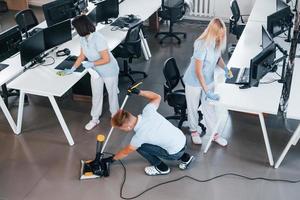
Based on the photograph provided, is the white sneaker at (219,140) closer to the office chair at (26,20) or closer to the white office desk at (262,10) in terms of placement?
the white office desk at (262,10)

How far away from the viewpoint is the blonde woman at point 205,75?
12.9 feet

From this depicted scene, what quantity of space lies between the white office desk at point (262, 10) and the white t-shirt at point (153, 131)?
3108 mm

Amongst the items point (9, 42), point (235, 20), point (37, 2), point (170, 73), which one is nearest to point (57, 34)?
point (9, 42)

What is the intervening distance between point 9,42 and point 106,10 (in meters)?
1.67

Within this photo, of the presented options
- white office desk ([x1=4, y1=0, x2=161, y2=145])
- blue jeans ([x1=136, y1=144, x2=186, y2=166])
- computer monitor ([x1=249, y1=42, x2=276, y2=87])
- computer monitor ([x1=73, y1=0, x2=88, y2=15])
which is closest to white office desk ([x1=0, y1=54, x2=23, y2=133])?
white office desk ([x1=4, y1=0, x2=161, y2=145])

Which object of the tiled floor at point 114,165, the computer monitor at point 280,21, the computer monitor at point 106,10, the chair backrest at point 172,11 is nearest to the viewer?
the tiled floor at point 114,165

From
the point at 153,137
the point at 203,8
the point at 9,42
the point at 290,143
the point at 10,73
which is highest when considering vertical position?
the point at 9,42

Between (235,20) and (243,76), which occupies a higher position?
(235,20)

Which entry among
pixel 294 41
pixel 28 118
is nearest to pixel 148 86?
pixel 28 118

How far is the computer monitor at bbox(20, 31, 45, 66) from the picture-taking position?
4.60 metres

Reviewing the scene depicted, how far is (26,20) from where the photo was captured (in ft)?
19.6

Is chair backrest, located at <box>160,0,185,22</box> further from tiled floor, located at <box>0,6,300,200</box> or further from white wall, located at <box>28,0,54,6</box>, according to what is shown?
white wall, located at <box>28,0,54,6</box>

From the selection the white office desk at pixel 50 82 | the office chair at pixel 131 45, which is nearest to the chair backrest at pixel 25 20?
the white office desk at pixel 50 82

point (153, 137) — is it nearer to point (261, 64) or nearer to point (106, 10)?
point (261, 64)
